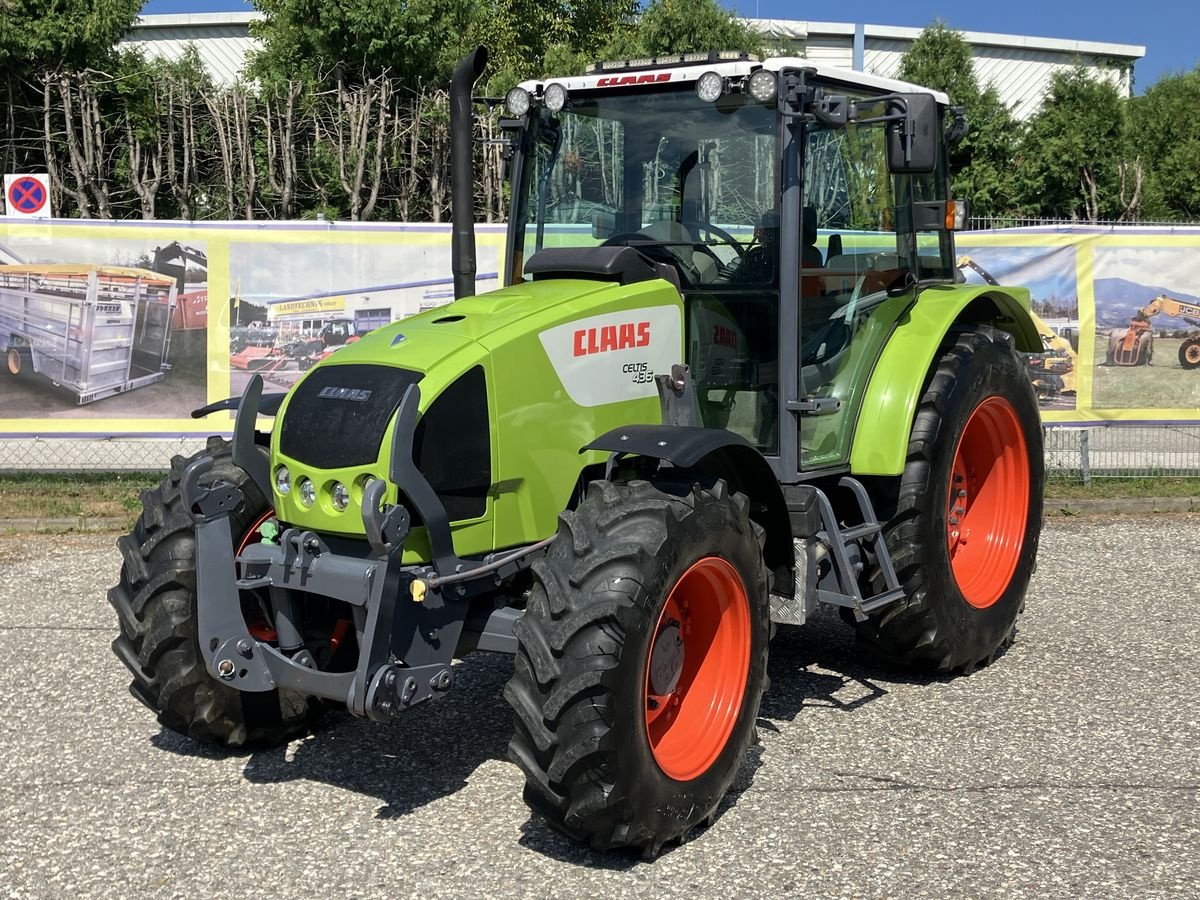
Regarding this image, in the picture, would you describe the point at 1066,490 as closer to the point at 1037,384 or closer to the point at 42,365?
the point at 1037,384

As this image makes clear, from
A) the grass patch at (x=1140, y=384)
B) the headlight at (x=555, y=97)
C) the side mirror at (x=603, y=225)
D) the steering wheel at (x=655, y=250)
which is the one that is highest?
the headlight at (x=555, y=97)

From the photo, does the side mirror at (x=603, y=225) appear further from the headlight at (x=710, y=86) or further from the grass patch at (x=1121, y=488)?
the grass patch at (x=1121, y=488)

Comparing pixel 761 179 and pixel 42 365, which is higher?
pixel 761 179

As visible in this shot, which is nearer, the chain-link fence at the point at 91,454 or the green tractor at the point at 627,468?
the green tractor at the point at 627,468

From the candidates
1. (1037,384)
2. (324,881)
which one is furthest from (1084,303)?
(324,881)

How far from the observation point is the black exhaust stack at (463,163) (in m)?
4.92

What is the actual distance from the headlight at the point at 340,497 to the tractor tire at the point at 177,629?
0.68 metres

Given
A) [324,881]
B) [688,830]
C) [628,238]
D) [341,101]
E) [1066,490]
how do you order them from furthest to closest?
[341,101], [1066,490], [628,238], [688,830], [324,881]

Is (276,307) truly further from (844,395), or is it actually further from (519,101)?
(844,395)

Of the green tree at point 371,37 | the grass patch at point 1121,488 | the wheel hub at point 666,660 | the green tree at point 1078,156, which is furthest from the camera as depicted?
the green tree at point 1078,156

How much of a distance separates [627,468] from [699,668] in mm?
769

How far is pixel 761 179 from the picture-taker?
5207 millimetres

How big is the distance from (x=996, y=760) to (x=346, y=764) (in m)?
2.50

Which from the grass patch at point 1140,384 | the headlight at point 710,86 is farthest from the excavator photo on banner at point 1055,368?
the headlight at point 710,86
